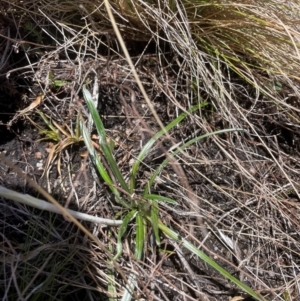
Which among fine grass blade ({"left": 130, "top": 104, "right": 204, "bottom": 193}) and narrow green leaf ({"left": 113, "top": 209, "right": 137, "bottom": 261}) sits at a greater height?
fine grass blade ({"left": 130, "top": 104, "right": 204, "bottom": 193})

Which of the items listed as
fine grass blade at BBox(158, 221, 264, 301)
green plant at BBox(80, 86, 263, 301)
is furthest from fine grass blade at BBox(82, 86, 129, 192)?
fine grass blade at BBox(158, 221, 264, 301)

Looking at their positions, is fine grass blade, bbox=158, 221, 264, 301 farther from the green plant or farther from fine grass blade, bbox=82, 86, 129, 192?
fine grass blade, bbox=82, 86, 129, 192

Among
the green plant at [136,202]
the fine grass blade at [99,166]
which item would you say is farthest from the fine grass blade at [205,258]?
the fine grass blade at [99,166]

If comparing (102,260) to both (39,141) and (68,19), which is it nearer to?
(39,141)

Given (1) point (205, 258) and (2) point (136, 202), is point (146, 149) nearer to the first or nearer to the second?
(2) point (136, 202)

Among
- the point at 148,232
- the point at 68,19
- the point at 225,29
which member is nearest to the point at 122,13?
the point at 68,19

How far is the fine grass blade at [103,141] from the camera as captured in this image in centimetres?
119

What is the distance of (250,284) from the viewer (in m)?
1.24

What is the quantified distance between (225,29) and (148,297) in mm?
734

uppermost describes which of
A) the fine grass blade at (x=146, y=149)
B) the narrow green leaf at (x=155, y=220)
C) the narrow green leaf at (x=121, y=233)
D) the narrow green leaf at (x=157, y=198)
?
the fine grass blade at (x=146, y=149)

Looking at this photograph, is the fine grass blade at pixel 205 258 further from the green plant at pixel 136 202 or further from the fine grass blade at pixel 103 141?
the fine grass blade at pixel 103 141

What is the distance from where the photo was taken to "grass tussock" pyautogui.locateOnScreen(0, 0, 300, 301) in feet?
3.87

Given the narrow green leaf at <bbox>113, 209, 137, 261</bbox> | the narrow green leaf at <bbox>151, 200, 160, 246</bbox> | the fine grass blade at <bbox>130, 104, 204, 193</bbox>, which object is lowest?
the narrow green leaf at <bbox>113, 209, 137, 261</bbox>

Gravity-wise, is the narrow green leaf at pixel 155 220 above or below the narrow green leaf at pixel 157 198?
below
